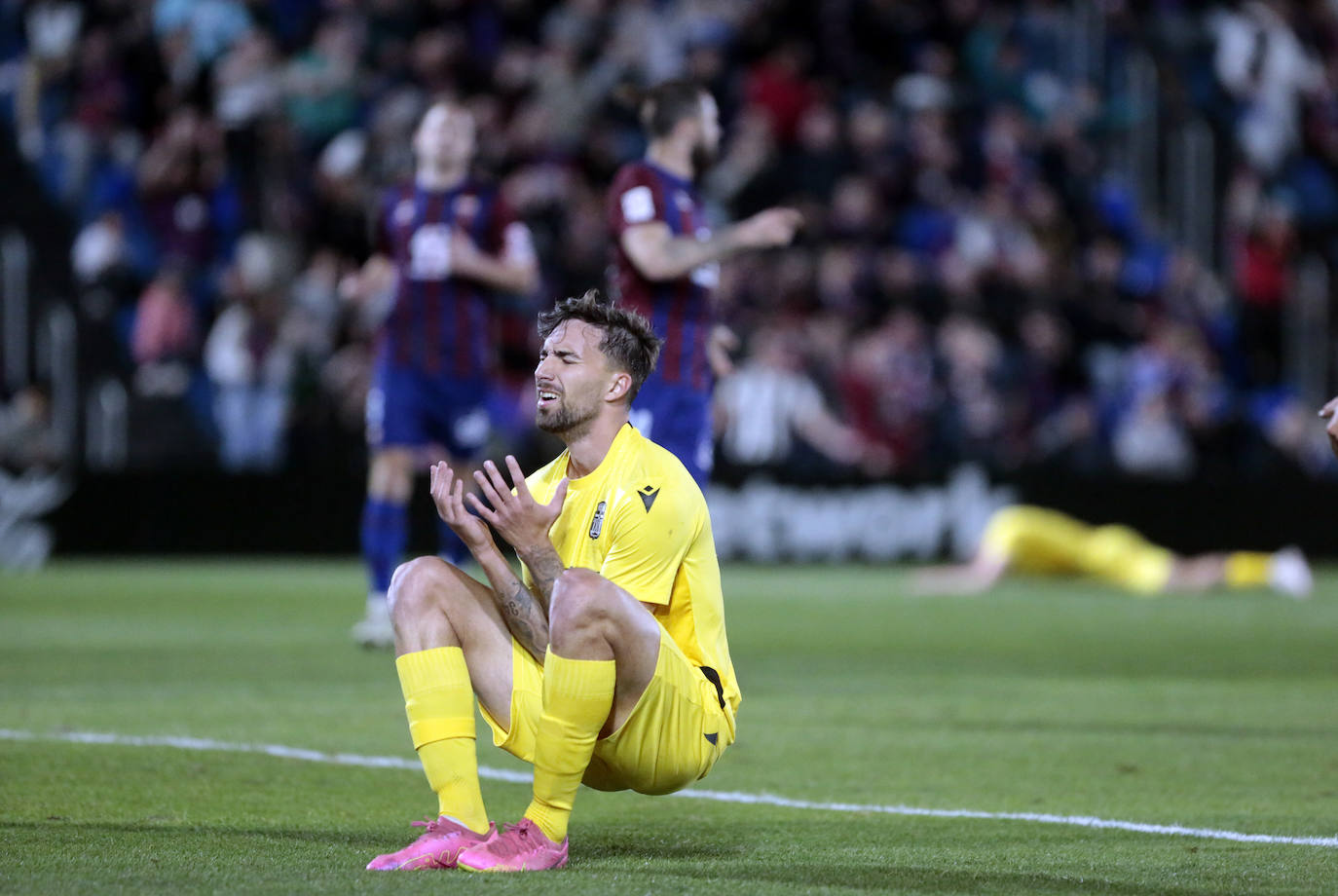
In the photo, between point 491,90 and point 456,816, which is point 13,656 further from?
point 491,90

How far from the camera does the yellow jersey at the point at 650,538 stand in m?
4.48

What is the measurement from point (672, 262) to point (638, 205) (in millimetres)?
290

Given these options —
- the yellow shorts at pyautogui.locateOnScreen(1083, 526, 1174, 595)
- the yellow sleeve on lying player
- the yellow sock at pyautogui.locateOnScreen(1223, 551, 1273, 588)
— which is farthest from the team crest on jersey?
the yellow sock at pyautogui.locateOnScreen(1223, 551, 1273, 588)

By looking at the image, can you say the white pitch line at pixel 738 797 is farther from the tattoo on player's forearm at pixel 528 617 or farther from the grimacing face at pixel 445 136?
the grimacing face at pixel 445 136

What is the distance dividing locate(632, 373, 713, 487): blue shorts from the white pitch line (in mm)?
1932

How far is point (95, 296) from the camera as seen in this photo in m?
16.5

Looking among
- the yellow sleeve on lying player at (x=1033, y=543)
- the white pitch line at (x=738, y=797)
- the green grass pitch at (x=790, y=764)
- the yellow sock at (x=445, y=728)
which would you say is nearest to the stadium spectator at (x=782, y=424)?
the yellow sleeve on lying player at (x=1033, y=543)

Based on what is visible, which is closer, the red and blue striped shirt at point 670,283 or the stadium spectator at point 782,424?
the red and blue striped shirt at point 670,283

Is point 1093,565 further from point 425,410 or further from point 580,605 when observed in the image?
point 580,605

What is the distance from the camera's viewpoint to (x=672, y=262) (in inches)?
295

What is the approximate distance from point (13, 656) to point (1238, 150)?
16.3 m

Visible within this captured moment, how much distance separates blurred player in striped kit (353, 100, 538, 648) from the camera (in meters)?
9.79

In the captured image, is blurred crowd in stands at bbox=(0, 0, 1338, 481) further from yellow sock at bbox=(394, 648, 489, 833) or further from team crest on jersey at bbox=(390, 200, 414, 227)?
yellow sock at bbox=(394, 648, 489, 833)

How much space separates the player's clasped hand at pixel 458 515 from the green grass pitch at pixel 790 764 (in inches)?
28.3
